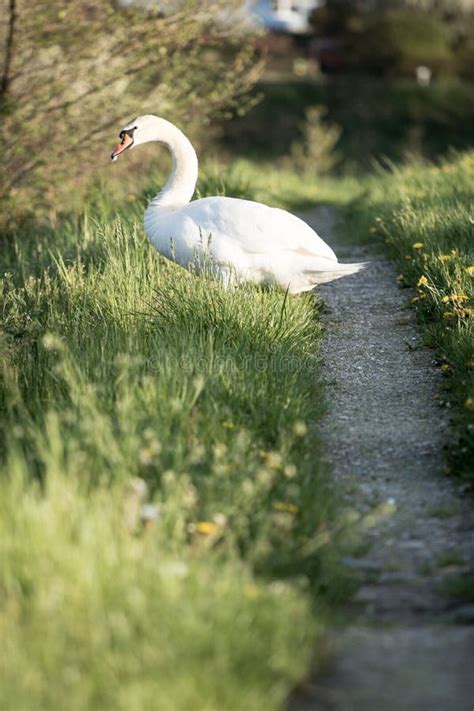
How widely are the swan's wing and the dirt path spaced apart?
0.57m

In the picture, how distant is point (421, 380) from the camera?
495 cm

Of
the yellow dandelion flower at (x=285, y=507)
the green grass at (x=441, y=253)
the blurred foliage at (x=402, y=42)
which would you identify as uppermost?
the yellow dandelion flower at (x=285, y=507)

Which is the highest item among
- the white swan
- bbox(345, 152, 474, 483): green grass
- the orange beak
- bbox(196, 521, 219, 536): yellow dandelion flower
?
bbox(196, 521, 219, 536): yellow dandelion flower

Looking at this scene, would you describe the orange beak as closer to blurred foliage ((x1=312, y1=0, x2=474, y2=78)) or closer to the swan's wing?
the swan's wing

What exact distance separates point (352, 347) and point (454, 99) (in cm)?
2028

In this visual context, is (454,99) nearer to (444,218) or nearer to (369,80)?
(369,80)

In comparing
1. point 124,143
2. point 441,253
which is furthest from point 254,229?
point 441,253

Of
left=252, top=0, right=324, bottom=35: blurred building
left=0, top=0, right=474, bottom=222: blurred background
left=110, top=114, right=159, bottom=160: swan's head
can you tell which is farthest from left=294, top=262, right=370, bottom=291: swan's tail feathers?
left=252, top=0, right=324, bottom=35: blurred building

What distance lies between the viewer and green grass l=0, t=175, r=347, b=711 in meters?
2.37

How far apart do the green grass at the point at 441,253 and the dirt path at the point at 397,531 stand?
11 cm

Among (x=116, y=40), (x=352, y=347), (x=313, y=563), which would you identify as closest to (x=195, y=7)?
(x=116, y=40)

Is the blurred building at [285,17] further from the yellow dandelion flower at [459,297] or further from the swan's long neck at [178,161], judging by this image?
the yellow dandelion flower at [459,297]

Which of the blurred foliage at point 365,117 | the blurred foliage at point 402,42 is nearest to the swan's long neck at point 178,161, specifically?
the blurred foliage at point 365,117

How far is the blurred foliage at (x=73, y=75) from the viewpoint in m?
7.93
